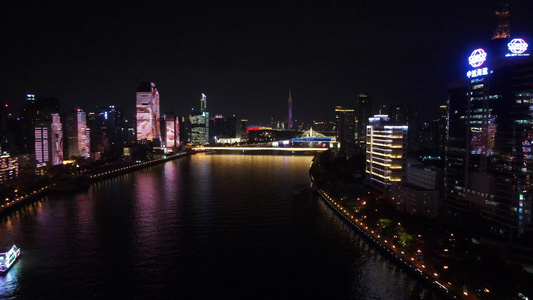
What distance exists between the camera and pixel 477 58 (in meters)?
6.94

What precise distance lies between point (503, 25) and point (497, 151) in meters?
2.20

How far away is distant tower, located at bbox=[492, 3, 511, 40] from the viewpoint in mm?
6988

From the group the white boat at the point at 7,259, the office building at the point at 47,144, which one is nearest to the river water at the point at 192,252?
the white boat at the point at 7,259

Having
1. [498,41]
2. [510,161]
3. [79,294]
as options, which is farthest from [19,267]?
[498,41]

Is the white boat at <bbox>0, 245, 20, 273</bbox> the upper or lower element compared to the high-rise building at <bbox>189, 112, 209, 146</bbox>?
lower

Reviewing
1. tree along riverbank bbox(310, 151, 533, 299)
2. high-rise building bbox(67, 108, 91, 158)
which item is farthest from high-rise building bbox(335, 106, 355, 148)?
tree along riverbank bbox(310, 151, 533, 299)

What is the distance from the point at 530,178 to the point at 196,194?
7.54 meters

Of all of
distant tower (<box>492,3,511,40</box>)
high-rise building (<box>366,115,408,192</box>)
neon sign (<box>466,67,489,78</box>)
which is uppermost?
distant tower (<box>492,3,511,40</box>)

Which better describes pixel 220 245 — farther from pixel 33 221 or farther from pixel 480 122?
pixel 480 122

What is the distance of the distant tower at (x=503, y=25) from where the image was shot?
22.9 ft

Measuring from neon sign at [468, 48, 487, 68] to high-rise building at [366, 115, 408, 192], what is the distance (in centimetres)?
323

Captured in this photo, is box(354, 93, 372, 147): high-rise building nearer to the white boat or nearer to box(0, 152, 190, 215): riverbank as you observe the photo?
box(0, 152, 190, 215): riverbank

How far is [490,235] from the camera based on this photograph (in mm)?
6207

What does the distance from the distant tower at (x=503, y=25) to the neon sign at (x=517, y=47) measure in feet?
2.42
